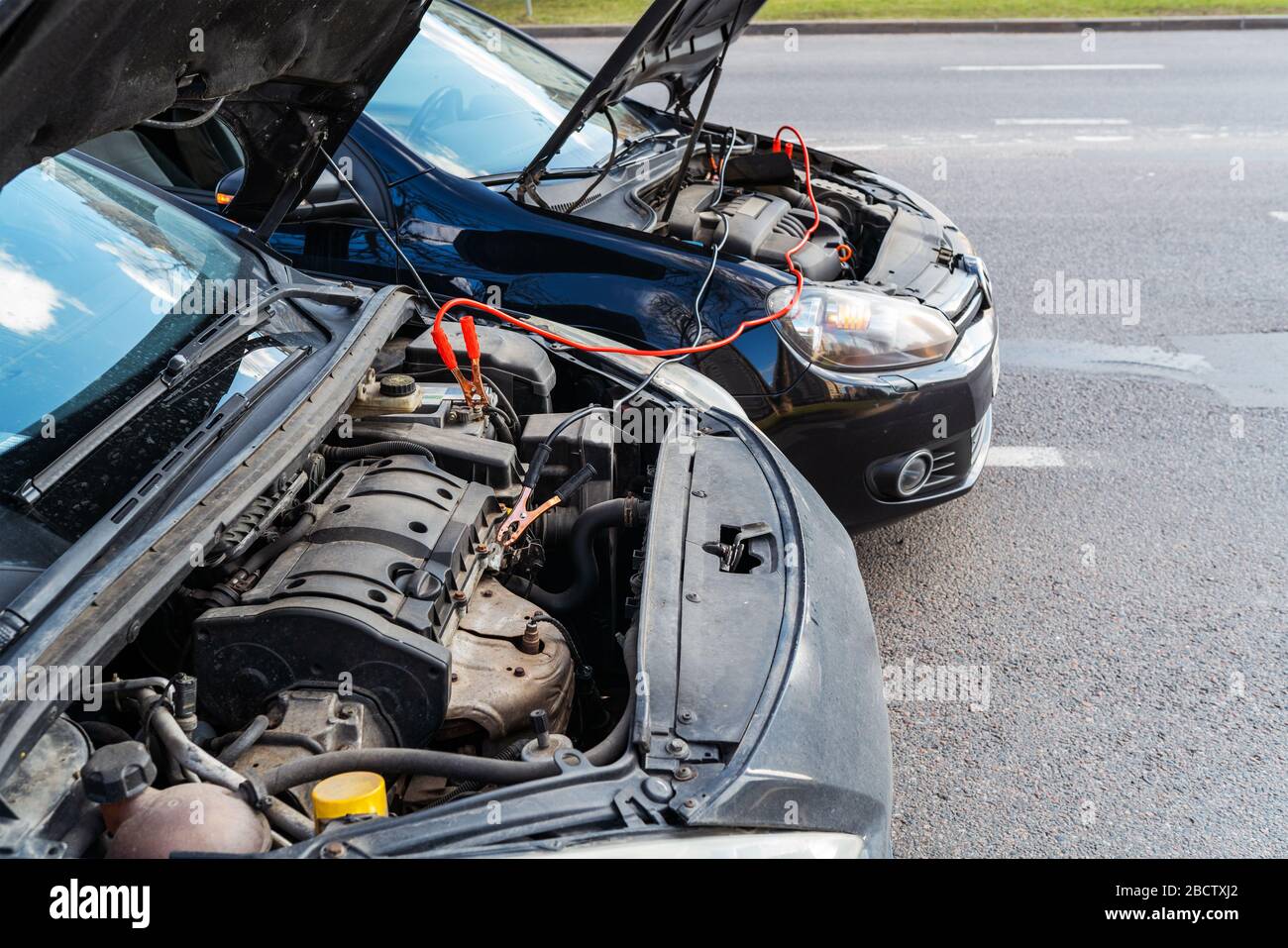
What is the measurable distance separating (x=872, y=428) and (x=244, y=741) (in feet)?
7.25

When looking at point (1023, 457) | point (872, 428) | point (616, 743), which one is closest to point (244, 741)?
point (616, 743)

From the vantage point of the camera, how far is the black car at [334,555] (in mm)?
1779

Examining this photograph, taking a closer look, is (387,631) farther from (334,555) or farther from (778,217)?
(778,217)

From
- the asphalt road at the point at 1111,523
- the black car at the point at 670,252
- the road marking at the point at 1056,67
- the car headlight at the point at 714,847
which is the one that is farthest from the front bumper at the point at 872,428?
the road marking at the point at 1056,67

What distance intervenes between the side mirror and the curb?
9.09 meters

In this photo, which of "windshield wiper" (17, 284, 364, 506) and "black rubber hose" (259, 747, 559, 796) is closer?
"black rubber hose" (259, 747, 559, 796)

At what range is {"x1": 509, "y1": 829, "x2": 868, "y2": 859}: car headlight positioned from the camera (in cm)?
172

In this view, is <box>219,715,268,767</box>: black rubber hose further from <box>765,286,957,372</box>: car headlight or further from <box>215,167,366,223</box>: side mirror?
<box>765,286,957,372</box>: car headlight

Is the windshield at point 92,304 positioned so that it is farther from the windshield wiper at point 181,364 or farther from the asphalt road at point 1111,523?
the asphalt road at point 1111,523

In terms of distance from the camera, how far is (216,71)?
2350 millimetres

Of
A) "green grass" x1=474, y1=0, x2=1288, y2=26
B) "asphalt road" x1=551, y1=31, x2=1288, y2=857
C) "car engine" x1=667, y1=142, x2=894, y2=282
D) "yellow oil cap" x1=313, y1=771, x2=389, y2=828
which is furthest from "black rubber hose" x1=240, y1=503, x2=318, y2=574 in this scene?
"green grass" x1=474, y1=0, x2=1288, y2=26

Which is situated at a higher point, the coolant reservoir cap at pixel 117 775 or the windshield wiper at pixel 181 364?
the windshield wiper at pixel 181 364

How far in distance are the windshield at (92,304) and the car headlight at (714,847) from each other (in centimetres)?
113

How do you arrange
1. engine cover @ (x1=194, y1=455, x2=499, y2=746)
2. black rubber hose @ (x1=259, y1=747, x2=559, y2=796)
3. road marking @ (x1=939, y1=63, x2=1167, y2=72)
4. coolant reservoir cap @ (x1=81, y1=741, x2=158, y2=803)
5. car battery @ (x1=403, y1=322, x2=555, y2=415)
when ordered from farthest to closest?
road marking @ (x1=939, y1=63, x2=1167, y2=72) → car battery @ (x1=403, y1=322, x2=555, y2=415) → engine cover @ (x1=194, y1=455, x2=499, y2=746) → black rubber hose @ (x1=259, y1=747, x2=559, y2=796) → coolant reservoir cap @ (x1=81, y1=741, x2=158, y2=803)
